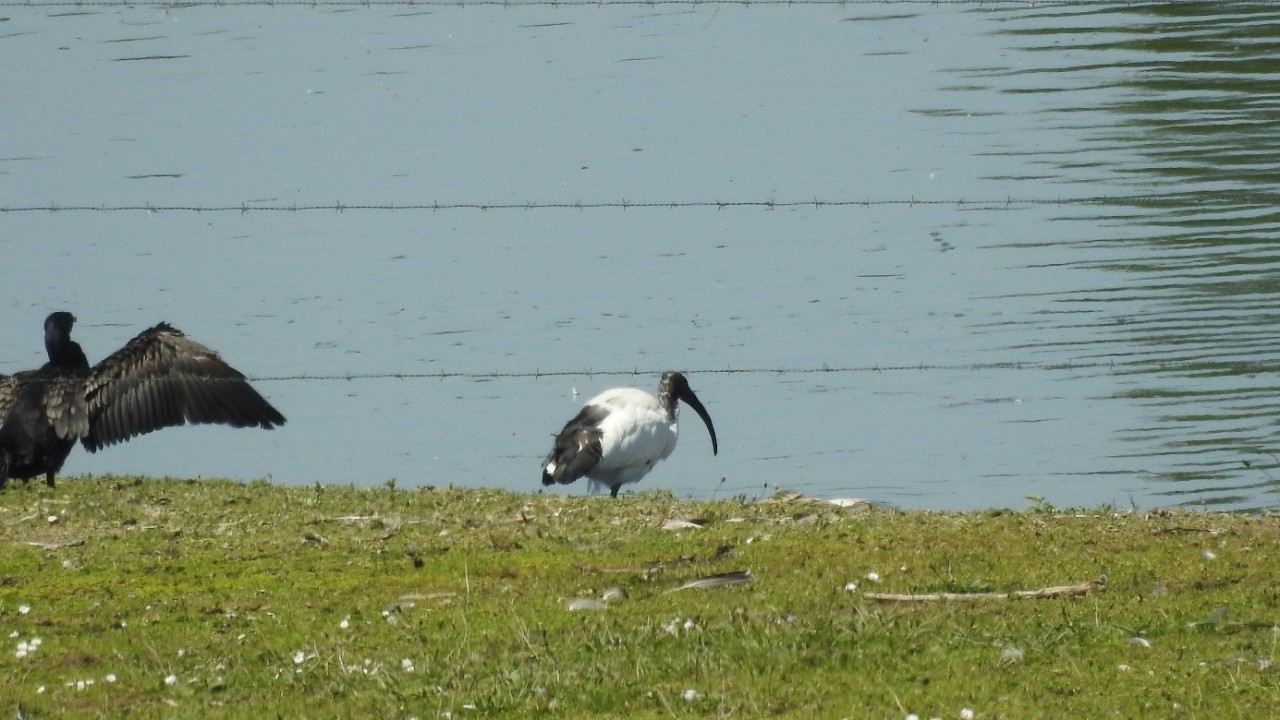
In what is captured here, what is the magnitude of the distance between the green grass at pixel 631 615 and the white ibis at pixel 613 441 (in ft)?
13.2

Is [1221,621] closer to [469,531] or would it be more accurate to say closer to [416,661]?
[416,661]

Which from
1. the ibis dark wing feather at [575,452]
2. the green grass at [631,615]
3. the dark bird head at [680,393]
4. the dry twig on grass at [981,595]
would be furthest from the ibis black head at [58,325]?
the dry twig on grass at [981,595]

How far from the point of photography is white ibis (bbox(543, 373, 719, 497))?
14.9 metres

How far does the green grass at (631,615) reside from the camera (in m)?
6.30

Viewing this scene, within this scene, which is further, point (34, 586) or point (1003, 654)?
point (34, 586)

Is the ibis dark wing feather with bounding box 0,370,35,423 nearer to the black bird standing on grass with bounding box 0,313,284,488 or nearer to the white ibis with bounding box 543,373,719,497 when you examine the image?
the black bird standing on grass with bounding box 0,313,284,488

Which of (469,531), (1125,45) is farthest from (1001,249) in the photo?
(469,531)

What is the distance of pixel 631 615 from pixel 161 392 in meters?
5.66

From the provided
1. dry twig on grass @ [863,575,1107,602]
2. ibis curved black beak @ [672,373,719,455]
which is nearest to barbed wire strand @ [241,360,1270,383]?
ibis curved black beak @ [672,373,719,455]

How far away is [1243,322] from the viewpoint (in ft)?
61.8

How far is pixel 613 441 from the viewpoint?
15039mm

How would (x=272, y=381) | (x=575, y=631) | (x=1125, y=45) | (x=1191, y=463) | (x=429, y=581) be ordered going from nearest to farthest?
1. (x=575, y=631)
2. (x=429, y=581)
3. (x=1191, y=463)
4. (x=272, y=381)
5. (x=1125, y=45)

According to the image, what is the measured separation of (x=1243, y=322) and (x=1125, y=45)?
6.93 metres

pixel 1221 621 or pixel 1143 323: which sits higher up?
pixel 1221 621
